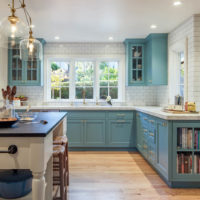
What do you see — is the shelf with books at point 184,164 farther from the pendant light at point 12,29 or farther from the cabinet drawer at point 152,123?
the pendant light at point 12,29

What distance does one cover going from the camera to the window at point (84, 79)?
5.17m

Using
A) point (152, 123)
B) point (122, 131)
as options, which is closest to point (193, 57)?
point (152, 123)

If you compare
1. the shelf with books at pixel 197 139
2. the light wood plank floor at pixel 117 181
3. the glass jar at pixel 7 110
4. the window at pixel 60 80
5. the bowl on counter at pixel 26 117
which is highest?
the window at pixel 60 80

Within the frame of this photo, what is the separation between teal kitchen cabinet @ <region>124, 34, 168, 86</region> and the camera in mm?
4379

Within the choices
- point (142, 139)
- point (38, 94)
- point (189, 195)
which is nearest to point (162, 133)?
point (189, 195)

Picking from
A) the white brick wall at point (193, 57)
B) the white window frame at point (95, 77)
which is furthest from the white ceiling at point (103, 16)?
the white window frame at point (95, 77)

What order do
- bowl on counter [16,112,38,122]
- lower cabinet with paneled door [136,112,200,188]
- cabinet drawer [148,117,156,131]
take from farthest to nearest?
cabinet drawer [148,117,156,131] → lower cabinet with paneled door [136,112,200,188] → bowl on counter [16,112,38,122]

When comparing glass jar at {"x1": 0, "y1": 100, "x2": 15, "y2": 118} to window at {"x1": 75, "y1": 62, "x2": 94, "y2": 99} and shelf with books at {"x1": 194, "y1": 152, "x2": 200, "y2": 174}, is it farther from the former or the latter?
window at {"x1": 75, "y1": 62, "x2": 94, "y2": 99}

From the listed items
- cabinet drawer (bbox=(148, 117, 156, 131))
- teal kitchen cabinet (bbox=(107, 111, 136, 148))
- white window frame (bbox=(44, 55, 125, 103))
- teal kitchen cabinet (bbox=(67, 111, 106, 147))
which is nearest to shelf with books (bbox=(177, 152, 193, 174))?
cabinet drawer (bbox=(148, 117, 156, 131))

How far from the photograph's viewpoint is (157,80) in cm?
439

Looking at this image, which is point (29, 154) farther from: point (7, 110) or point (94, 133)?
point (94, 133)

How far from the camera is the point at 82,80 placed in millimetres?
5184

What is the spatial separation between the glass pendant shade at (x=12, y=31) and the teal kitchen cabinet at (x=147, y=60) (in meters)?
3.04

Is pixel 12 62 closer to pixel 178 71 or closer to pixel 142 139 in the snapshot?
pixel 142 139
